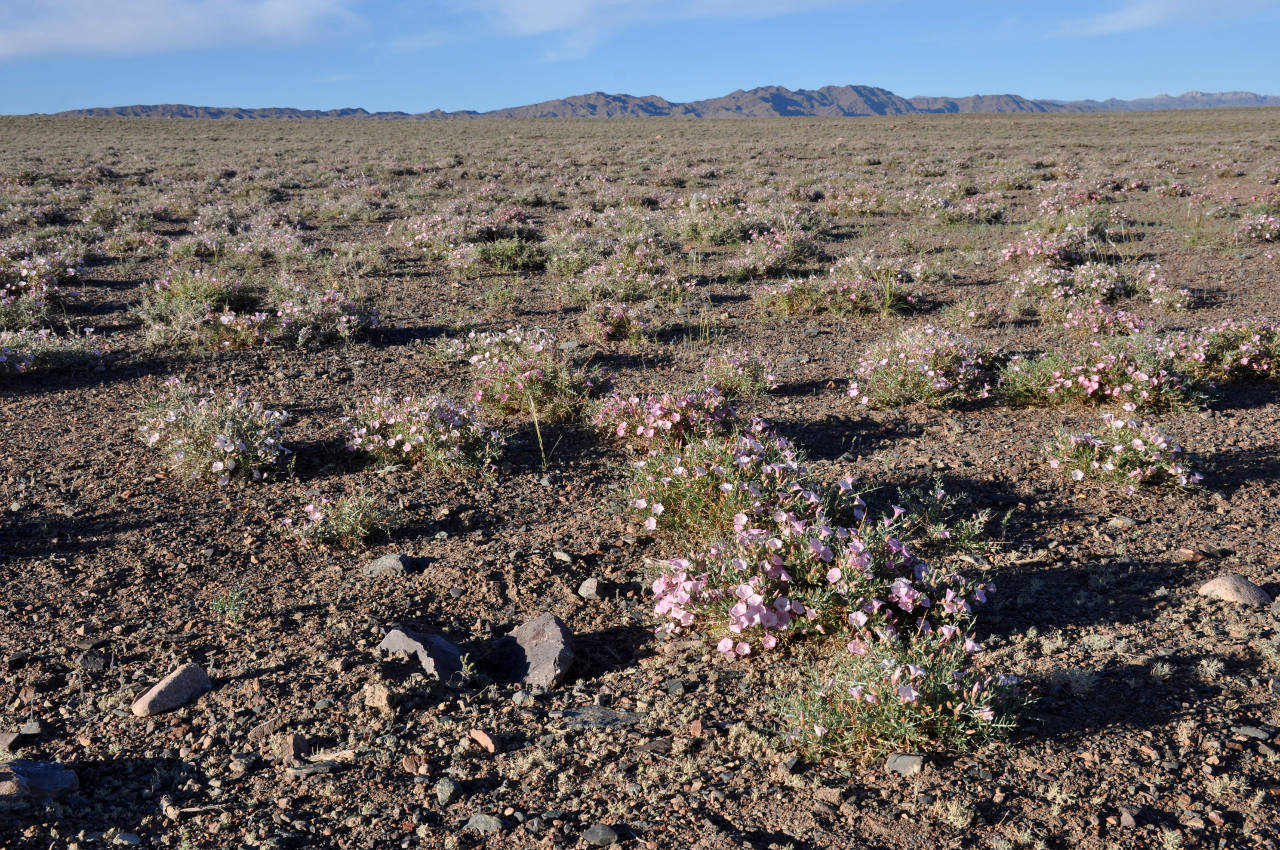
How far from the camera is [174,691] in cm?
331

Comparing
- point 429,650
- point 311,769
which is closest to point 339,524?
point 429,650

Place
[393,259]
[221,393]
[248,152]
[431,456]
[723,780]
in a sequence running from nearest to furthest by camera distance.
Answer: [723,780] → [431,456] → [221,393] → [393,259] → [248,152]

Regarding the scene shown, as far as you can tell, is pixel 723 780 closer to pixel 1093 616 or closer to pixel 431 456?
pixel 1093 616

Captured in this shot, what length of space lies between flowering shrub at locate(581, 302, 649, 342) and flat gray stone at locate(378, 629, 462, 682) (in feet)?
17.7

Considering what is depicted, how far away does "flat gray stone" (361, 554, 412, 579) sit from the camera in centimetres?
437

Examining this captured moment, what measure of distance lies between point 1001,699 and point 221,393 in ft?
20.9

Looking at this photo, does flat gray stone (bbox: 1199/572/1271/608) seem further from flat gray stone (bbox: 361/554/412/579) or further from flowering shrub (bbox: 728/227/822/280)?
flowering shrub (bbox: 728/227/822/280)

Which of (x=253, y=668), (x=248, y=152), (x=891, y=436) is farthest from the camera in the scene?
(x=248, y=152)

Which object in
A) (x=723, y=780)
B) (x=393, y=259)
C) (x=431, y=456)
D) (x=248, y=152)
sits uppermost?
(x=248, y=152)

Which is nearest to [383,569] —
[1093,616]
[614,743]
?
[614,743]

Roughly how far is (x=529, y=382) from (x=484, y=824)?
14.4 ft

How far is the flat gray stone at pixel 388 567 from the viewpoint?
4.37 meters

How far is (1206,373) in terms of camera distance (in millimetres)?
7207

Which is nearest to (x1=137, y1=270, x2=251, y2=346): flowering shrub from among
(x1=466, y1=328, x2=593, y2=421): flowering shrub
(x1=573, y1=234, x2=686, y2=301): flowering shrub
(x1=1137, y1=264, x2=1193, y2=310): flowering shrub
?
(x1=466, y1=328, x2=593, y2=421): flowering shrub
